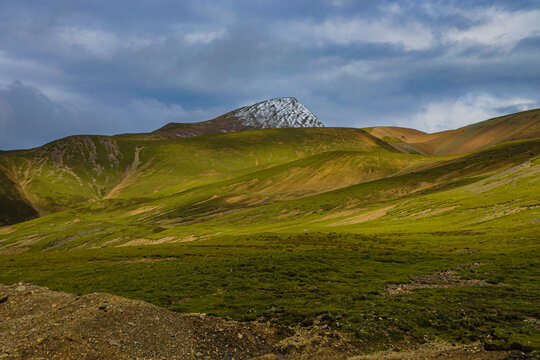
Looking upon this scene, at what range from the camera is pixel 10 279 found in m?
54.5

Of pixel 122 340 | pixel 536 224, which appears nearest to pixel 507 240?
pixel 536 224

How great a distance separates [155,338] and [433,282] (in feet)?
110

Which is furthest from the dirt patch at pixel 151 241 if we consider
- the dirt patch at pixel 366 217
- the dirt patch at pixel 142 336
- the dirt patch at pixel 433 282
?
the dirt patch at pixel 142 336

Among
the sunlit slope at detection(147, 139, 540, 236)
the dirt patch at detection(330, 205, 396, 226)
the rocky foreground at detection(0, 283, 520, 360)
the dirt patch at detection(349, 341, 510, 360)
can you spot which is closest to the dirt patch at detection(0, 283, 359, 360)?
the rocky foreground at detection(0, 283, 520, 360)

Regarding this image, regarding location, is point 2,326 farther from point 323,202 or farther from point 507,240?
point 323,202

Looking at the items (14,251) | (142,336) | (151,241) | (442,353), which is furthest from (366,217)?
(14,251)

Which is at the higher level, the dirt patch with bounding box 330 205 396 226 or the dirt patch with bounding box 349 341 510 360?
the dirt patch with bounding box 349 341 510 360

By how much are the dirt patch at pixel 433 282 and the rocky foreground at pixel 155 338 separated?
16.7 metres

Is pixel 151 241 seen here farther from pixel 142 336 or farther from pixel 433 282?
pixel 142 336

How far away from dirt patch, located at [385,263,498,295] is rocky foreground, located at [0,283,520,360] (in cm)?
1669

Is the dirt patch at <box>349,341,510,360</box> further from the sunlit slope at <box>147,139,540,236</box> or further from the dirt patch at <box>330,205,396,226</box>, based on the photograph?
the dirt patch at <box>330,205,396,226</box>

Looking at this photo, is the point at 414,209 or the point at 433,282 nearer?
the point at 433,282

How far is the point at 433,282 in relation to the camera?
134 ft

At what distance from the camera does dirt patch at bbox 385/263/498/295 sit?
38.3 meters
